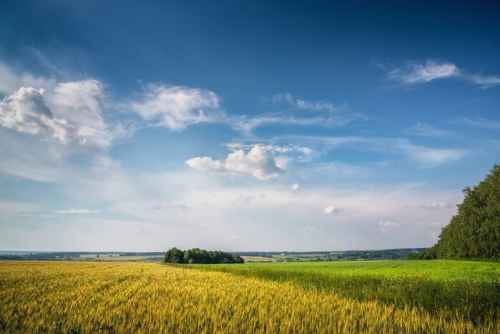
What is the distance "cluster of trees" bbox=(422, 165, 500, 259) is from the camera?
42.6 m

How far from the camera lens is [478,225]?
45.7 meters

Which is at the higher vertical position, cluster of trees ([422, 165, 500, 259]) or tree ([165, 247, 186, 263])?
cluster of trees ([422, 165, 500, 259])

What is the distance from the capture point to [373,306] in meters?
7.64

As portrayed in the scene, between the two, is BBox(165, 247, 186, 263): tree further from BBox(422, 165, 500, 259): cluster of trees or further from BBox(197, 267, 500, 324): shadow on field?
BBox(197, 267, 500, 324): shadow on field

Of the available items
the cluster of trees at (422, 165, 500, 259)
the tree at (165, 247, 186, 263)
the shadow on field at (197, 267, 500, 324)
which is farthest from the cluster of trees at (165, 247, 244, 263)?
the shadow on field at (197, 267, 500, 324)

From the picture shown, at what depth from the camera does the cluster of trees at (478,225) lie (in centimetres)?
4259

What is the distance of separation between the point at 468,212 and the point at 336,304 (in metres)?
54.3

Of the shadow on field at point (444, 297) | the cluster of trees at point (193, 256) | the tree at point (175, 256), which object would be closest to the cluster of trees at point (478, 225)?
the shadow on field at point (444, 297)

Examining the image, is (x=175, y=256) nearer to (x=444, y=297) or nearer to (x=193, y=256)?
(x=193, y=256)

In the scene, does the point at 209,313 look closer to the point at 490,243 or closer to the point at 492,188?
the point at 490,243

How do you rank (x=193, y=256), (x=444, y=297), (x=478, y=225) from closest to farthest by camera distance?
(x=444, y=297) < (x=478, y=225) < (x=193, y=256)

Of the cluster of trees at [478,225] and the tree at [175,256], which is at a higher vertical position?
the cluster of trees at [478,225]

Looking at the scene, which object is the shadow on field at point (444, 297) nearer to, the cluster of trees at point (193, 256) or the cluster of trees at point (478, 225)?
the cluster of trees at point (478, 225)

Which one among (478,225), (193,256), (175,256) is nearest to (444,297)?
(478,225)
